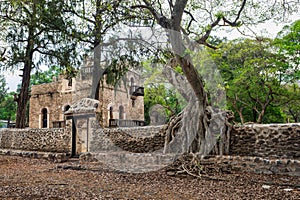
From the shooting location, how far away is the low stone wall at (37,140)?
9.98 metres

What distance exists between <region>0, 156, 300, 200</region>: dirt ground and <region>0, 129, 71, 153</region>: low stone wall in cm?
485

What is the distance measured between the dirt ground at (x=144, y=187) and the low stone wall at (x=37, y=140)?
4.85m

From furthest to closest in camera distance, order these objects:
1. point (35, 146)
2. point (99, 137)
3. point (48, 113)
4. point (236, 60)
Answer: point (48, 113), point (236, 60), point (35, 146), point (99, 137)

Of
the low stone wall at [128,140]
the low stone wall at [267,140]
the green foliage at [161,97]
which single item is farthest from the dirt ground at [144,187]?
the green foliage at [161,97]

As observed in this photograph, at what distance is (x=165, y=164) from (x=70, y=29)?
18.0ft

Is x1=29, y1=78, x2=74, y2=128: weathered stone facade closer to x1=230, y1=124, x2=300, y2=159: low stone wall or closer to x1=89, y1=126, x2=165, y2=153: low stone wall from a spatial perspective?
x1=89, y1=126, x2=165, y2=153: low stone wall

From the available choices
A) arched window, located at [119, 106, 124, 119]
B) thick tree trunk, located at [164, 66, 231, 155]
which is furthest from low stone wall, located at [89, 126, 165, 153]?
arched window, located at [119, 106, 124, 119]

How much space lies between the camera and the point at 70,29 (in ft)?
28.5

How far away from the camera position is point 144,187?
4.15 m

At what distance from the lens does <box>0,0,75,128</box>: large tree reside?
8157 mm

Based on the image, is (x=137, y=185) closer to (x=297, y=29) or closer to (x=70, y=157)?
(x=70, y=157)

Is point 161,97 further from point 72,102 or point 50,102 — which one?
point 50,102

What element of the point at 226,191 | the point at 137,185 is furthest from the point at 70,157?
the point at 226,191

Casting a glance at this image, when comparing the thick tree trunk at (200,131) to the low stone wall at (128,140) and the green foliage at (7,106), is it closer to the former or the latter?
the low stone wall at (128,140)
